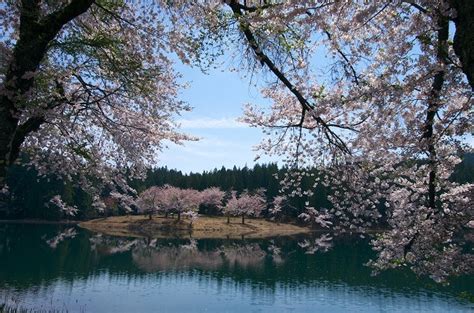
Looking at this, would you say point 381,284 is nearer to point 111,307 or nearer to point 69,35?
→ point 111,307

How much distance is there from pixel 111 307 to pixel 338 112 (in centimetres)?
1899

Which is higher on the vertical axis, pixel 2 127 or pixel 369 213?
pixel 2 127

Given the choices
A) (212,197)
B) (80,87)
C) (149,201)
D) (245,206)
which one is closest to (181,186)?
(212,197)

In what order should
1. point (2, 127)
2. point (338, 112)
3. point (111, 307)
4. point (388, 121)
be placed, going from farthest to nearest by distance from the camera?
1. point (111, 307)
2. point (338, 112)
3. point (388, 121)
4. point (2, 127)

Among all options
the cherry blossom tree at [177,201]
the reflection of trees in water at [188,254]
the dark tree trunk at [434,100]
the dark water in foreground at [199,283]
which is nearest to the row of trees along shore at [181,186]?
the cherry blossom tree at [177,201]

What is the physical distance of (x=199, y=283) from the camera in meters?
30.4

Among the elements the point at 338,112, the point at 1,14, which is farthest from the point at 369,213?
the point at 1,14

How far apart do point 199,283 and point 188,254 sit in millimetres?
15424

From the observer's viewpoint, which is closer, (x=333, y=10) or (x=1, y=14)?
(x=333, y=10)

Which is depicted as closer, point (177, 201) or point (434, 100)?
point (434, 100)

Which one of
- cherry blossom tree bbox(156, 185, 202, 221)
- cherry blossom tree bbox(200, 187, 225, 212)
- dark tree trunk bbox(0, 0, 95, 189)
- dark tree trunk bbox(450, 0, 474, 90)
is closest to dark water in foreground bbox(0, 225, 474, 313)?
dark tree trunk bbox(0, 0, 95, 189)

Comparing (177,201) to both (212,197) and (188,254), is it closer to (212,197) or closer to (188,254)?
(212,197)

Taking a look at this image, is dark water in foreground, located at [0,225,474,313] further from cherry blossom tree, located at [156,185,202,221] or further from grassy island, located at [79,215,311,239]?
cherry blossom tree, located at [156,185,202,221]

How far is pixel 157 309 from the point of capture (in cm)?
2284
